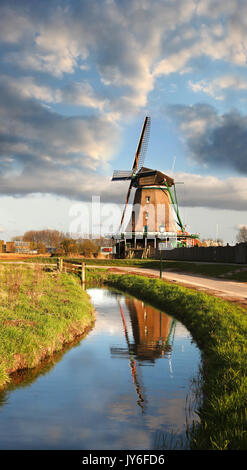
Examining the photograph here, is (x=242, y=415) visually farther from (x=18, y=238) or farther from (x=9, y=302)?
(x=18, y=238)

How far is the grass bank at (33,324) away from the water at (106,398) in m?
0.41

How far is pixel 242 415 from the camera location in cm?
571

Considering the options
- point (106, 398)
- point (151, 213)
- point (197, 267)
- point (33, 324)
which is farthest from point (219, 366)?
point (151, 213)

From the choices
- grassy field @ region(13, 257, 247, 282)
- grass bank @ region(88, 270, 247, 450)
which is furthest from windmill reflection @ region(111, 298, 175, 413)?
grassy field @ region(13, 257, 247, 282)

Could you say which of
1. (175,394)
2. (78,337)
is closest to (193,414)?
(175,394)

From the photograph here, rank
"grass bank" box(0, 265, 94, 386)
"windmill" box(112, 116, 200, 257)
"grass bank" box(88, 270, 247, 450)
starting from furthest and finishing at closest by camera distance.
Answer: "windmill" box(112, 116, 200, 257)
"grass bank" box(0, 265, 94, 386)
"grass bank" box(88, 270, 247, 450)

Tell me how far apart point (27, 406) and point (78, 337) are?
5.87 metres

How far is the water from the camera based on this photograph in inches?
233

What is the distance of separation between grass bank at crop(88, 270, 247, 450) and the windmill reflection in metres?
0.89

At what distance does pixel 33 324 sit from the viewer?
11.5 meters

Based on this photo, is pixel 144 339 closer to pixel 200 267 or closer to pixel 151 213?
pixel 200 267

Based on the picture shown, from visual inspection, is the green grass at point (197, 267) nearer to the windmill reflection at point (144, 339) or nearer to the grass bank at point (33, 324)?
the windmill reflection at point (144, 339)

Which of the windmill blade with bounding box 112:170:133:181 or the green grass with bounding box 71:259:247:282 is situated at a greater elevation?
the windmill blade with bounding box 112:170:133:181

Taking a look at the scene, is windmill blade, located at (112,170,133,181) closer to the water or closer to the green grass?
the green grass
